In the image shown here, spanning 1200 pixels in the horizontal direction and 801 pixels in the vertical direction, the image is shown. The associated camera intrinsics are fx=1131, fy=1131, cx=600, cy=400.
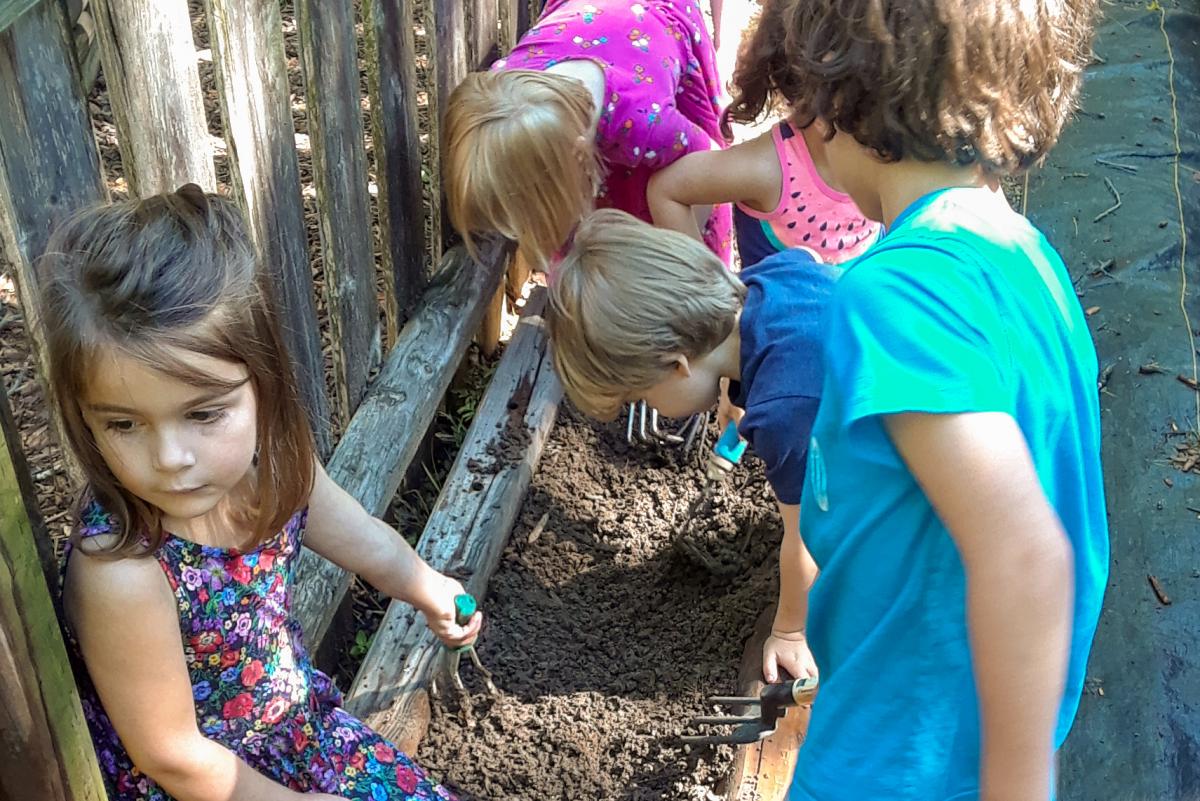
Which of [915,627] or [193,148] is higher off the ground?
[193,148]

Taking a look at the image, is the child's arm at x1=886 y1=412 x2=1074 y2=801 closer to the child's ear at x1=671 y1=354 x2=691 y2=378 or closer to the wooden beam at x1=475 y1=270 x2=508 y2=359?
the child's ear at x1=671 y1=354 x2=691 y2=378

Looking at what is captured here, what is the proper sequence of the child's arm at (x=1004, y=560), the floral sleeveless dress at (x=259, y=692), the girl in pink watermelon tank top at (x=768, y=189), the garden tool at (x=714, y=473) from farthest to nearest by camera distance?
1. the garden tool at (x=714, y=473)
2. the girl in pink watermelon tank top at (x=768, y=189)
3. the floral sleeveless dress at (x=259, y=692)
4. the child's arm at (x=1004, y=560)

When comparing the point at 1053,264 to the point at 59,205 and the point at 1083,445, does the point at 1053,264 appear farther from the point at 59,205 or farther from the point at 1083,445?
the point at 59,205

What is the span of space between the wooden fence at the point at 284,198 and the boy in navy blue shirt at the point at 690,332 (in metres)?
0.63

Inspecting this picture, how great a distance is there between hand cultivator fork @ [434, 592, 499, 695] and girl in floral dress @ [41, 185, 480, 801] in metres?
0.37

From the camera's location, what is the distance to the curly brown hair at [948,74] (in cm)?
132

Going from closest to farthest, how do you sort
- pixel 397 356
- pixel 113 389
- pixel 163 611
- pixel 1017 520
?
pixel 1017 520
pixel 113 389
pixel 163 611
pixel 397 356

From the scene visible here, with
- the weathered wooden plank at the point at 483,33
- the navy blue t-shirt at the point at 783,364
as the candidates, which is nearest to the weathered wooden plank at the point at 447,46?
the weathered wooden plank at the point at 483,33

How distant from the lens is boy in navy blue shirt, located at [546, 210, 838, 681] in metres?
1.84

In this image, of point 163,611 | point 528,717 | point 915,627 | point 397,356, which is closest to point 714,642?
point 528,717

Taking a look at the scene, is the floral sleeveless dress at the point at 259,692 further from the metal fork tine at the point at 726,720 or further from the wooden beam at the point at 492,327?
the wooden beam at the point at 492,327

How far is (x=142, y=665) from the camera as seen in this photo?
141 centimetres

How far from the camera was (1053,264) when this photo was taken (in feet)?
4.23

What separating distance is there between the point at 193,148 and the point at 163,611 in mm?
778
